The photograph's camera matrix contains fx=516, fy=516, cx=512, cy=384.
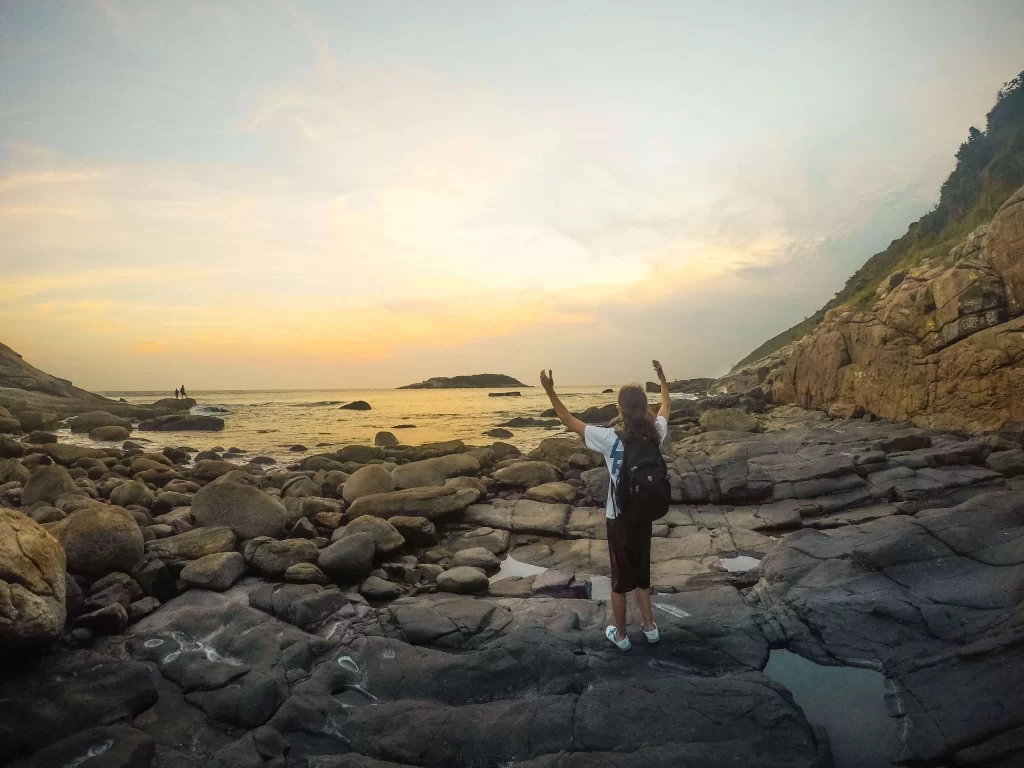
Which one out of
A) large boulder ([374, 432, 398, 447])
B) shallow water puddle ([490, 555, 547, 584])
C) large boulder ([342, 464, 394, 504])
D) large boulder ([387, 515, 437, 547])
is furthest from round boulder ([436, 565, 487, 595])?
large boulder ([374, 432, 398, 447])

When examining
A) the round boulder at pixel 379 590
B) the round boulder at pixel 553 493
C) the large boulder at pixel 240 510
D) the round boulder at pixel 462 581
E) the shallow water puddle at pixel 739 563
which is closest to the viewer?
the round boulder at pixel 379 590

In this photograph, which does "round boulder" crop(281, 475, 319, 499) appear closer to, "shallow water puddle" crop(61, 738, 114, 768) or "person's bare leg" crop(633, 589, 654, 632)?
"shallow water puddle" crop(61, 738, 114, 768)

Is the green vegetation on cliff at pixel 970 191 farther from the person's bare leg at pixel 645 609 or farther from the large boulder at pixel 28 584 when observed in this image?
the large boulder at pixel 28 584

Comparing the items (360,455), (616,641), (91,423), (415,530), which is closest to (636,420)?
(616,641)

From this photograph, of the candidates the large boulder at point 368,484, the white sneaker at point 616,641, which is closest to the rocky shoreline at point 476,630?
the white sneaker at point 616,641

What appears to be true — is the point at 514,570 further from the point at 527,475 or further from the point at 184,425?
the point at 184,425

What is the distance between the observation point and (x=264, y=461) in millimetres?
20969

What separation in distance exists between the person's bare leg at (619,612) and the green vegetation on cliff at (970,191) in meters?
51.7

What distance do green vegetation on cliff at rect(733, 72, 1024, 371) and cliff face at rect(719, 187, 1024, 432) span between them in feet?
Result: 102

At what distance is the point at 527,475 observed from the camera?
13.8m

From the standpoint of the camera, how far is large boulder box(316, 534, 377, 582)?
7590 mm

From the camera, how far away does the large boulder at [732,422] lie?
67.3 ft

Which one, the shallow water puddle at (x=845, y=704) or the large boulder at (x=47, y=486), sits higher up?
the large boulder at (x=47, y=486)

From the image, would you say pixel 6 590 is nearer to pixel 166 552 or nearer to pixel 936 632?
pixel 166 552
